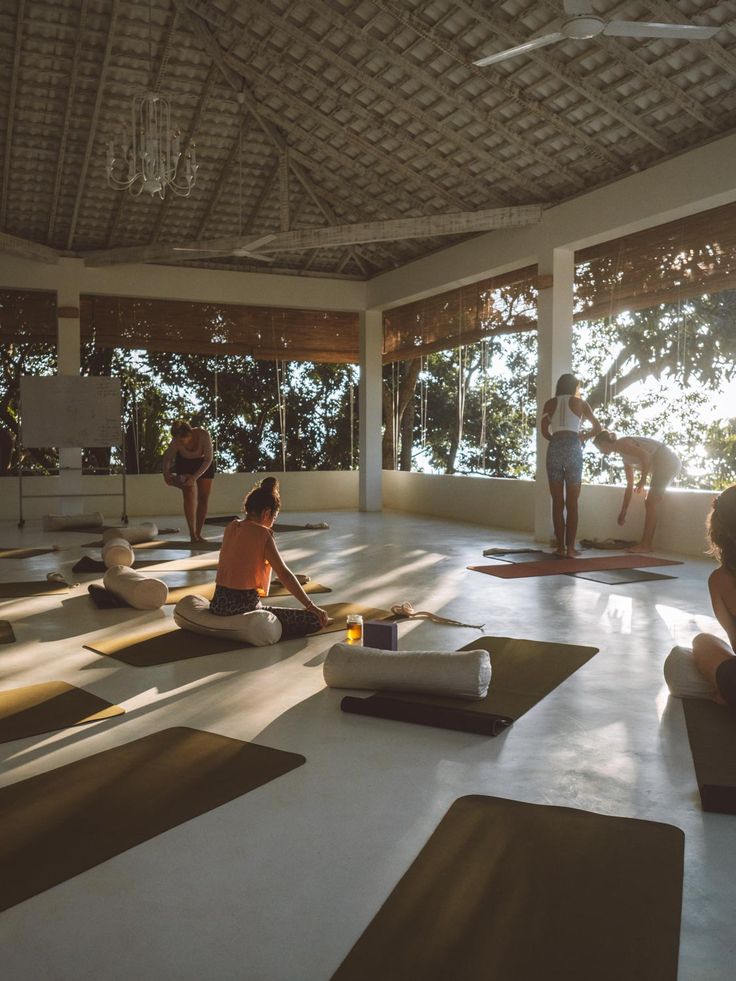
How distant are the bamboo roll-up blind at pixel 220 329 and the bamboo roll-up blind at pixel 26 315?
A: 392mm

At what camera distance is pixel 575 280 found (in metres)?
7.98

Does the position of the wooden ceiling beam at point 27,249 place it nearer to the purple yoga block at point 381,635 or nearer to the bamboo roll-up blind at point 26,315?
the bamboo roll-up blind at point 26,315

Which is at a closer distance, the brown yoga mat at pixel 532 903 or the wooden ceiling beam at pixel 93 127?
the brown yoga mat at pixel 532 903

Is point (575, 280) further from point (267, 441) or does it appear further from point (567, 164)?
point (267, 441)

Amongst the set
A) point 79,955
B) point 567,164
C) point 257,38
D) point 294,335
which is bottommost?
point 79,955

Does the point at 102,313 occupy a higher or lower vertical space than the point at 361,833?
higher

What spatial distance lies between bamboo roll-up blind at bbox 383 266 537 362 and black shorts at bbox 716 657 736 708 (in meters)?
6.04

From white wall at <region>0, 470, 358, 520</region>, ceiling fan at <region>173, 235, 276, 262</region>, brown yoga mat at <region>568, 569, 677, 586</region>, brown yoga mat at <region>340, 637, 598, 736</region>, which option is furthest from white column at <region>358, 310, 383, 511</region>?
brown yoga mat at <region>340, 637, 598, 736</region>

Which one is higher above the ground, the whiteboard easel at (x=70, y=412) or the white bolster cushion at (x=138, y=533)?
the whiteboard easel at (x=70, y=412)

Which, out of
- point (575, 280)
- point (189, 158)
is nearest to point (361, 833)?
point (189, 158)

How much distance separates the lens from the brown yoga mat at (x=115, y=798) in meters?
1.80

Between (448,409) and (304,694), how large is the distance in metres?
8.56

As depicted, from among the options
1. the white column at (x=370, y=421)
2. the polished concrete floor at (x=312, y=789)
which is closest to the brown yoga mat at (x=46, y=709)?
the polished concrete floor at (x=312, y=789)

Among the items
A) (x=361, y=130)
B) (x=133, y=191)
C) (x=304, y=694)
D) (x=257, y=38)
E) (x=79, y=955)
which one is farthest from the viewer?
(x=133, y=191)
